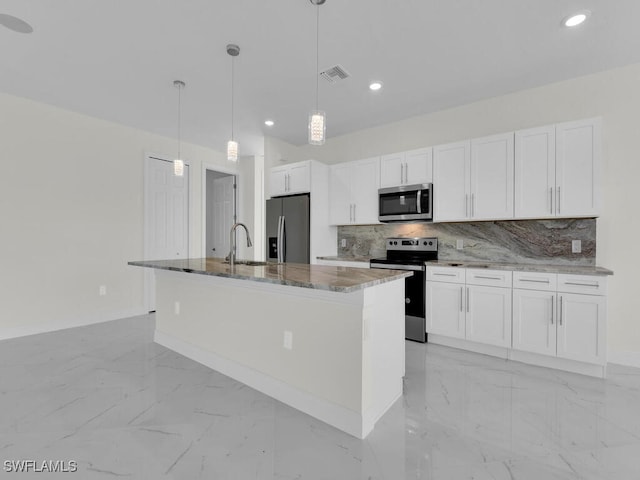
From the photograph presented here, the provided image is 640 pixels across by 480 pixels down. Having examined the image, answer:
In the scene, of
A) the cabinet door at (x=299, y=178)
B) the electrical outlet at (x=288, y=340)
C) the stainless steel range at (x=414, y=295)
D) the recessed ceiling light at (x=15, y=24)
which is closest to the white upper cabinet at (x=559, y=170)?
the stainless steel range at (x=414, y=295)

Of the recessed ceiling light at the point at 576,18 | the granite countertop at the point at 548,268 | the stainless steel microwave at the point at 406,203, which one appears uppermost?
the recessed ceiling light at the point at 576,18

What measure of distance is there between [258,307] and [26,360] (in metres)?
2.42

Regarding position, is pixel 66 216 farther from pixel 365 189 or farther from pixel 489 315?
pixel 489 315

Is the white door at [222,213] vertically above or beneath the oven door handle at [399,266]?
above

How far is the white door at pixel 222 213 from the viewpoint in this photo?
603cm

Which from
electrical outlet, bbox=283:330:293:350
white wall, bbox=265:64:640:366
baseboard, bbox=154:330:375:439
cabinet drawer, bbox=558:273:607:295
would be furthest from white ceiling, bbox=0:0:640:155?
baseboard, bbox=154:330:375:439

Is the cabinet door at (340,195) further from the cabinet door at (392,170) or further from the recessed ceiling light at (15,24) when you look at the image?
the recessed ceiling light at (15,24)

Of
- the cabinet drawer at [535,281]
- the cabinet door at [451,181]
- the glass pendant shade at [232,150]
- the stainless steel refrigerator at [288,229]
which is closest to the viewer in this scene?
the cabinet drawer at [535,281]

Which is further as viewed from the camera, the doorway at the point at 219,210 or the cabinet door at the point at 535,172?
the doorway at the point at 219,210

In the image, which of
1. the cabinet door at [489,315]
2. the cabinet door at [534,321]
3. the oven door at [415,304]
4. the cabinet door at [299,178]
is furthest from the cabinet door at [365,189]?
the cabinet door at [534,321]

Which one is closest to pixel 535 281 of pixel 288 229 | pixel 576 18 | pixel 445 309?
pixel 445 309

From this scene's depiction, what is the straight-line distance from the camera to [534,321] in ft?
9.07

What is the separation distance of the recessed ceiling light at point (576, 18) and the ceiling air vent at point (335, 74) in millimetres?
1743

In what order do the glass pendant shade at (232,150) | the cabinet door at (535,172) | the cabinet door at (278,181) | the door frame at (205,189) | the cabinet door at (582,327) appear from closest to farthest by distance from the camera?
the cabinet door at (582,327) → the glass pendant shade at (232,150) → the cabinet door at (535,172) → the cabinet door at (278,181) → the door frame at (205,189)
